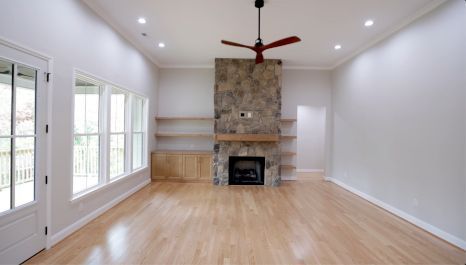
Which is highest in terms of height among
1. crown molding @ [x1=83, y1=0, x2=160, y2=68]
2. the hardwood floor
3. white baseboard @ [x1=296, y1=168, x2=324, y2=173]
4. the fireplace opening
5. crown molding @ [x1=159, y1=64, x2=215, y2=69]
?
crown molding @ [x1=159, y1=64, x2=215, y2=69]

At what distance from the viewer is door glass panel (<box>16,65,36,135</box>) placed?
2350mm

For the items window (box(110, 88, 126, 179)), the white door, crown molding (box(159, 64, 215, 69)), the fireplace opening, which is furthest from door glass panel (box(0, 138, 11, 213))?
crown molding (box(159, 64, 215, 69))

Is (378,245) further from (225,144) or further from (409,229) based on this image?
(225,144)

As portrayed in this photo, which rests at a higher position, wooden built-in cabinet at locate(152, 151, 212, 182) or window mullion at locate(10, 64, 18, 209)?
window mullion at locate(10, 64, 18, 209)

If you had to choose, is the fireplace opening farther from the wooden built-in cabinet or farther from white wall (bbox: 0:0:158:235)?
white wall (bbox: 0:0:158:235)

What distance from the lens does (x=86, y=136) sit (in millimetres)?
3598

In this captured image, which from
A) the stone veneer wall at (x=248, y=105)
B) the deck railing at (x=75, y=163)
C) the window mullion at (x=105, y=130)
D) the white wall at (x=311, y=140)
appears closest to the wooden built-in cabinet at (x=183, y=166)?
the stone veneer wall at (x=248, y=105)

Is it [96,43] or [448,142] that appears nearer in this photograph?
[448,142]

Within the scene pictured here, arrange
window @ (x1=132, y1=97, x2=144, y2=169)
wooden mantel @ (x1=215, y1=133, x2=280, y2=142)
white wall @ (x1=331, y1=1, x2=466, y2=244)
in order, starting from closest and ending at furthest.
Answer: white wall @ (x1=331, y1=1, x2=466, y2=244) → window @ (x1=132, y1=97, x2=144, y2=169) → wooden mantel @ (x1=215, y1=133, x2=280, y2=142)

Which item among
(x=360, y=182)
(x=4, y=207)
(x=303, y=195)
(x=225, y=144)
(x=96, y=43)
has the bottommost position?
(x=303, y=195)

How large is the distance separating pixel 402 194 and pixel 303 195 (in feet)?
6.10

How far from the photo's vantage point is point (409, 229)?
11.2 ft

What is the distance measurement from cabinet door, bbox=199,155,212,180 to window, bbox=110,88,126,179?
1988 millimetres

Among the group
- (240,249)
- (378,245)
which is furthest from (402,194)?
(240,249)
